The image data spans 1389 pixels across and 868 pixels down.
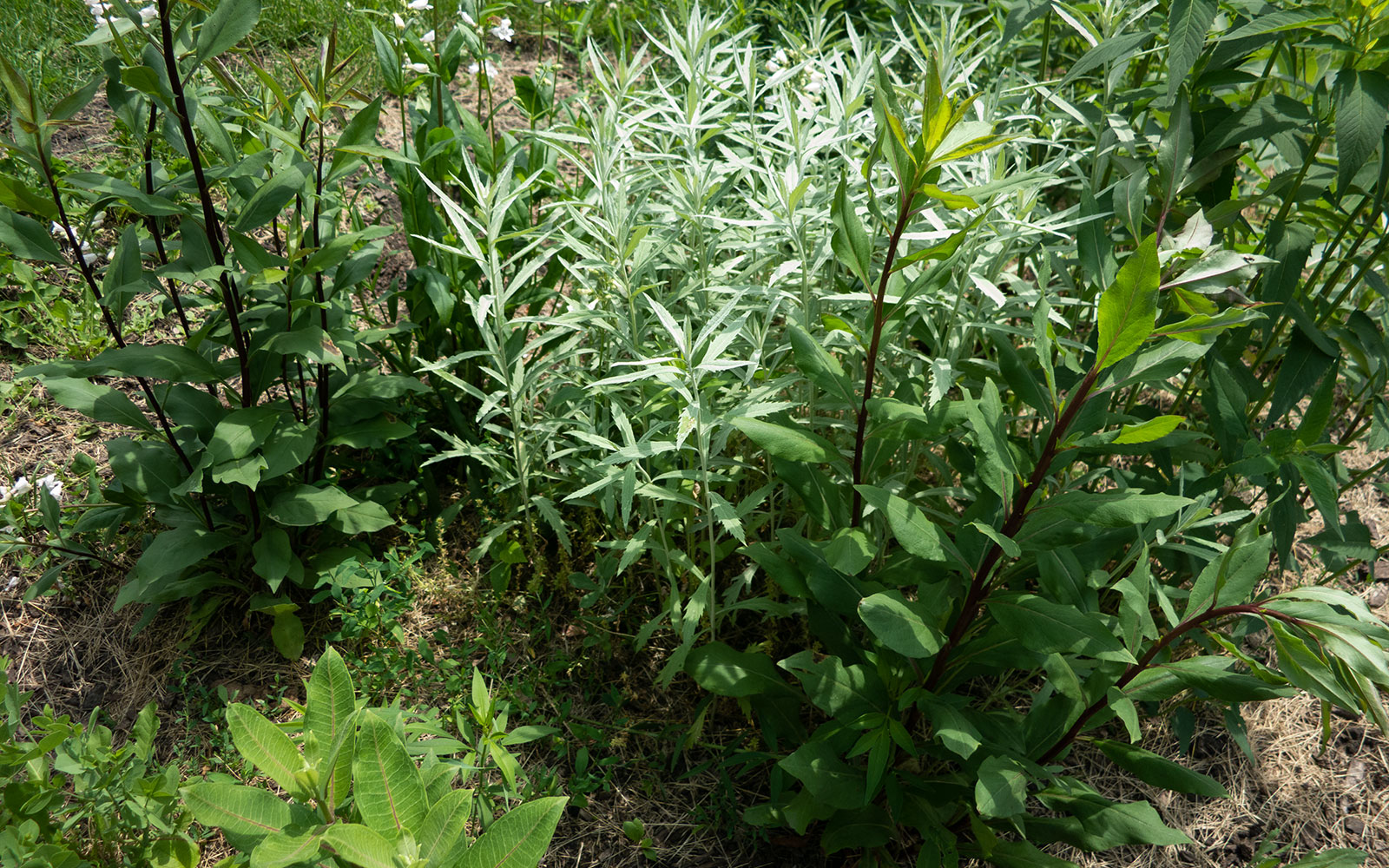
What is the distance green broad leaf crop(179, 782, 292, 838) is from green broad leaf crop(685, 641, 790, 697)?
864 millimetres

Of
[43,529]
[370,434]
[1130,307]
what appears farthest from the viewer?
[43,529]

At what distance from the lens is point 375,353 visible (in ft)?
8.36

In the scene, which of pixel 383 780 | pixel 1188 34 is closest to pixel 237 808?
pixel 383 780

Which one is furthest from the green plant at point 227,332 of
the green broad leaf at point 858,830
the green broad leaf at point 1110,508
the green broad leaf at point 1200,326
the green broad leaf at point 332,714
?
the green broad leaf at point 1200,326

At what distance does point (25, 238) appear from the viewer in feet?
6.40

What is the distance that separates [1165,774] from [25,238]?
263cm

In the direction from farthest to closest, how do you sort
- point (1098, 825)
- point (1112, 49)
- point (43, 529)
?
point (43, 529), point (1112, 49), point (1098, 825)

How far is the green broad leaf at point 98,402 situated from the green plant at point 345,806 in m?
1.18

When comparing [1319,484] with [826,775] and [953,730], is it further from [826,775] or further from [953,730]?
[826,775]

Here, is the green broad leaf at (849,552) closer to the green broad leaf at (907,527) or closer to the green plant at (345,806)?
the green broad leaf at (907,527)

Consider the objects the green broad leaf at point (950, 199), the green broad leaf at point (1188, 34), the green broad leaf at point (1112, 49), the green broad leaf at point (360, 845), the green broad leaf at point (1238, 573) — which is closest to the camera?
the green broad leaf at point (360, 845)

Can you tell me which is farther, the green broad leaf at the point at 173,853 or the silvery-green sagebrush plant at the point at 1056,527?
the green broad leaf at the point at 173,853

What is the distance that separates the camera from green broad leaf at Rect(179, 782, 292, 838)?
120 centimetres

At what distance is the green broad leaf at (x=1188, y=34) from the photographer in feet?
5.51
